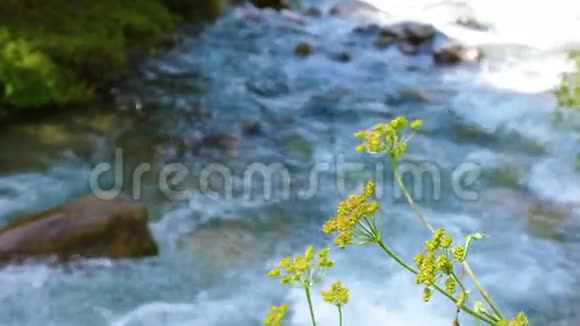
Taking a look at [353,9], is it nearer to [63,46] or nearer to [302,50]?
[302,50]

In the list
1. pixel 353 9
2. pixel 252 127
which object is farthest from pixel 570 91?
pixel 353 9

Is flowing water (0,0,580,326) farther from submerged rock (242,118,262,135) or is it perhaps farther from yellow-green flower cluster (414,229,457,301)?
yellow-green flower cluster (414,229,457,301)

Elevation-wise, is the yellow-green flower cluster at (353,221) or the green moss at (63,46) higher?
the green moss at (63,46)

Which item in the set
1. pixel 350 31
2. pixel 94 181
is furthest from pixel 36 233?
pixel 350 31

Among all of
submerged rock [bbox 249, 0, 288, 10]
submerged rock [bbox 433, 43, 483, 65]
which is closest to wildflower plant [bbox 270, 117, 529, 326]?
submerged rock [bbox 433, 43, 483, 65]

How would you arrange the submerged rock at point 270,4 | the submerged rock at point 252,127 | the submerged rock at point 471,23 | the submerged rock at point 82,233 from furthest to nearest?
the submerged rock at point 270,4, the submerged rock at point 471,23, the submerged rock at point 252,127, the submerged rock at point 82,233

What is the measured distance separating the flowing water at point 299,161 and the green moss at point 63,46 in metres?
0.29

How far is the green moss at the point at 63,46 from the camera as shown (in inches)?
267

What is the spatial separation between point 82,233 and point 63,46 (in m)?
2.91

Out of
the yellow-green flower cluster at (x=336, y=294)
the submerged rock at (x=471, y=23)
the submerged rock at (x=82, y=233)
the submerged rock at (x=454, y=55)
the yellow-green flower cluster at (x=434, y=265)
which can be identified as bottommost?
the submerged rock at (x=82, y=233)

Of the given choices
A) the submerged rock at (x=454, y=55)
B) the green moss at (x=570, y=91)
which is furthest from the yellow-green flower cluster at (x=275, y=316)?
the submerged rock at (x=454, y=55)

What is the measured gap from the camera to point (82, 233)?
5.04m

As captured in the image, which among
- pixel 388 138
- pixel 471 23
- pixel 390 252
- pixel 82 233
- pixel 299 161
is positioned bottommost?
pixel 82 233

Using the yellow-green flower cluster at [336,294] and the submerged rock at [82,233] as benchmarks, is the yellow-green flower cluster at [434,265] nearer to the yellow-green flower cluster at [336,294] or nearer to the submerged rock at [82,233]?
the yellow-green flower cluster at [336,294]
